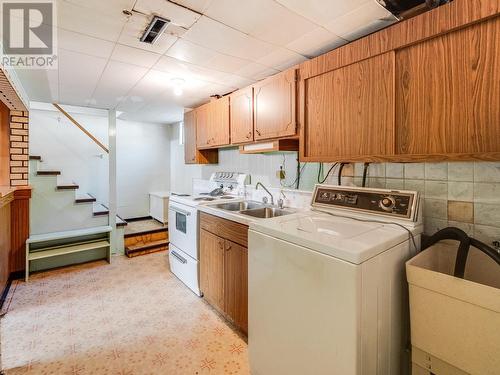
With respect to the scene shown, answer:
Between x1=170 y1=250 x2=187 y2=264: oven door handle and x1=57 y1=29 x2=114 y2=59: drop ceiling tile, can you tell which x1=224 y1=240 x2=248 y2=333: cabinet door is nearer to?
x1=170 y1=250 x2=187 y2=264: oven door handle

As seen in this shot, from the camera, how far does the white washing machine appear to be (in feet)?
3.59

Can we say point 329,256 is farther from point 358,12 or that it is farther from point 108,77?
point 108,77

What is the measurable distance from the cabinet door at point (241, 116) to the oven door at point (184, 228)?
0.90m

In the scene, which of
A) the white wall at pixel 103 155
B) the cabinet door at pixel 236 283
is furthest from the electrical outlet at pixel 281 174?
the white wall at pixel 103 155

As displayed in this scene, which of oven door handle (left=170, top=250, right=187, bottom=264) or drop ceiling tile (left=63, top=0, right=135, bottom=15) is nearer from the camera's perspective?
drop ceiling tile (left=63, top=0, right=135, bottom=15)

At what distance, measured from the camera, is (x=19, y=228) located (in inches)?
123

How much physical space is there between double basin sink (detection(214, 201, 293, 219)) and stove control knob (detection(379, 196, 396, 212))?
854 millimetres

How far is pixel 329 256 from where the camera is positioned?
1.14 meters

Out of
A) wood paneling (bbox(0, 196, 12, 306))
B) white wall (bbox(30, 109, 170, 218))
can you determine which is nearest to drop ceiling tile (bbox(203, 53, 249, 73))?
wood paneling (bbox(0, 196, 12, 306))

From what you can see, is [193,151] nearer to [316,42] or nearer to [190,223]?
[190,223]

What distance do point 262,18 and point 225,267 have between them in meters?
1.88

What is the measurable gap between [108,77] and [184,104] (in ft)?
3.95

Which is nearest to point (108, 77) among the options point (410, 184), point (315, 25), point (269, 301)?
point (315, 25)

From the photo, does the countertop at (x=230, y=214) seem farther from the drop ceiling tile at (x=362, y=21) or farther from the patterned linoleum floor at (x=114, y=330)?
the drop ceiling tile at (x=362, y=21)
